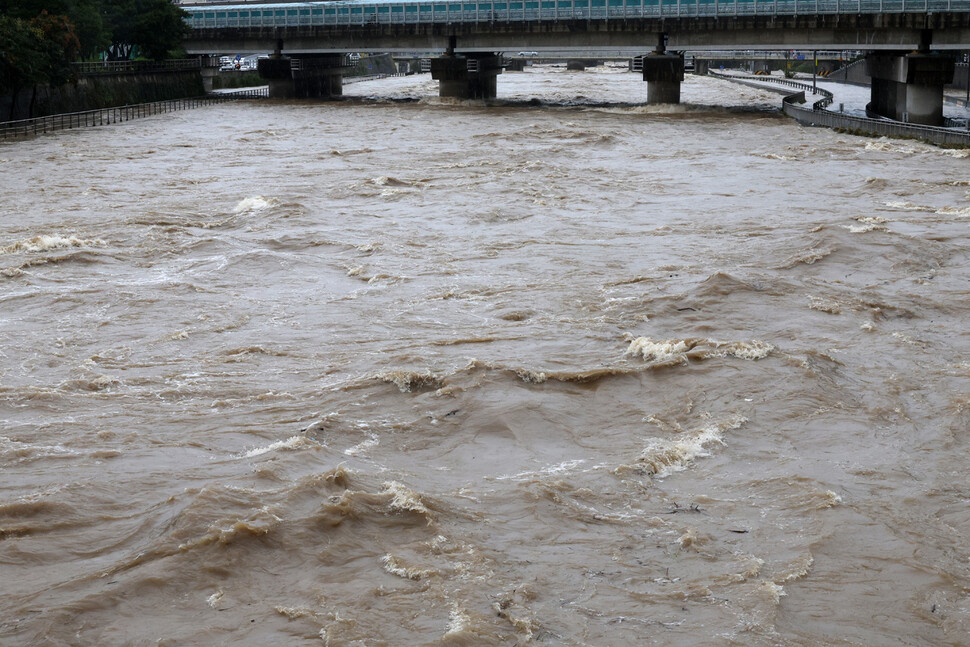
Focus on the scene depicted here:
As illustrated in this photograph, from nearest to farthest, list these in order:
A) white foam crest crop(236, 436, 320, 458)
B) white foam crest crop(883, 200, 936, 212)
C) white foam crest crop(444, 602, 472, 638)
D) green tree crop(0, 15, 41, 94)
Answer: white foam crest crop(444, 602, 472, 638) < white foam crest crop(236, 436, 320, 458) < white foam crest crop(883, 200, 936, 212) < green tree crop(0, 15, 41, 94)

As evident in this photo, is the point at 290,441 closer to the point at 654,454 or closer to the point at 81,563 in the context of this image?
the point at 81,563

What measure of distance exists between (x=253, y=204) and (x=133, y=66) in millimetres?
51232

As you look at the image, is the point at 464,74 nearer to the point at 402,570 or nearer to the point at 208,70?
the point at 208,70

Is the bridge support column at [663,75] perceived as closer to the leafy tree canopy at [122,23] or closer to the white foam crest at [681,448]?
the leafy tree canopy at [122,23]

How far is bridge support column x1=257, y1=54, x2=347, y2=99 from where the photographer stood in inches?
3177

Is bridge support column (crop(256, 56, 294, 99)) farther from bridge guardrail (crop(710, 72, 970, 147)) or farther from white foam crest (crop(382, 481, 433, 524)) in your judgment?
white foam crest (crop(382, 481, 433, 524))

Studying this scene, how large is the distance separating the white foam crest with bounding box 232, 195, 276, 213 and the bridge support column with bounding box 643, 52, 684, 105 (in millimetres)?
39002

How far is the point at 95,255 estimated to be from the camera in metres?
24.2

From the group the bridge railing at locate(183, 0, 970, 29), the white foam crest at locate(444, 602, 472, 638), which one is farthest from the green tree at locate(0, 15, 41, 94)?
the white foam crest at locate(444, 602, 472, 638)

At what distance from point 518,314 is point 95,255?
10410 millimetres

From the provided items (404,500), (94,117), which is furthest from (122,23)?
(404,500)

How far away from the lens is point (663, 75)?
6712 centimetres

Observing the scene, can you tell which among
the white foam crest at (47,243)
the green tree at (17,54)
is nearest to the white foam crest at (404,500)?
the white foam crest at (47,243)

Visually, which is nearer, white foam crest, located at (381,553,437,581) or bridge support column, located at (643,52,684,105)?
white foam crest, located at (381,553,437,581)
